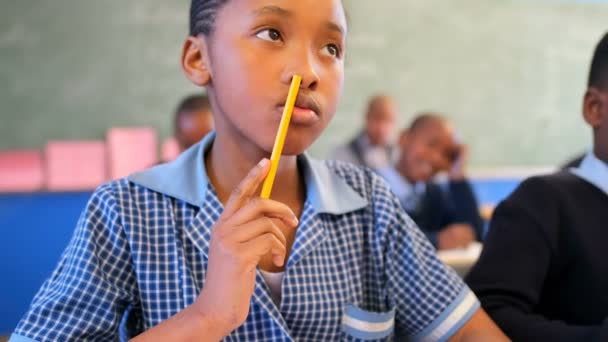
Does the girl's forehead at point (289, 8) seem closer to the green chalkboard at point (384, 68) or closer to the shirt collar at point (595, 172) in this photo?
the shirt collar at point (595, 172)

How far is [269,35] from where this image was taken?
77 cm

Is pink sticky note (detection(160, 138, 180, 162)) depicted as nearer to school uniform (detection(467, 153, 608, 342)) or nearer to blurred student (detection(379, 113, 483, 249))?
blurred student (detection(379, 113, 483, 249))

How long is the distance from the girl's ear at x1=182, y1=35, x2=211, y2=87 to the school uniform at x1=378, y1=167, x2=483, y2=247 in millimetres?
2204

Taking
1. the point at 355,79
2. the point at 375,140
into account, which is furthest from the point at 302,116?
the point at 355,79

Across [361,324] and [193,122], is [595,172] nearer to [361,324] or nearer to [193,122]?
[361,324]

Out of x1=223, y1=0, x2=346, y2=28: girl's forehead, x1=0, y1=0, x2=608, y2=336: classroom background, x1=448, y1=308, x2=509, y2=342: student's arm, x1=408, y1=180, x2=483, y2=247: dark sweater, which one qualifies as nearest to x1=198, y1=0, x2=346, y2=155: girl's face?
x1=223, y1=0, x2=346, y2=28: girl's forehead

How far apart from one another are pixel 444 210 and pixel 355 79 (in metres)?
1.91

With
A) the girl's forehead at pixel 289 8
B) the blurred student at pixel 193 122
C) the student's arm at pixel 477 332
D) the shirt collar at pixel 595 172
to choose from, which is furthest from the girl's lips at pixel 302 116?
the blurred student at pixel 193 122

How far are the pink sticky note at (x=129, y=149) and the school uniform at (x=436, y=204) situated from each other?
160cm

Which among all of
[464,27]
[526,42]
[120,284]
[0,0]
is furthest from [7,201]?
[526,42]

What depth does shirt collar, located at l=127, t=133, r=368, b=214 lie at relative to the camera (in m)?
0.89

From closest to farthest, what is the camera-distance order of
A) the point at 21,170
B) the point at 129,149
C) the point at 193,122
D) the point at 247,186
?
the point at 247,186, the point at 193,122, the point at 21,170, the point at 129,149

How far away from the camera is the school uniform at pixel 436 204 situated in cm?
303

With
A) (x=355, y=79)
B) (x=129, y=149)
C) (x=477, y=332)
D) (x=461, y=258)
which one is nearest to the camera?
(x=477, y=332)
